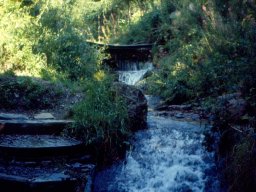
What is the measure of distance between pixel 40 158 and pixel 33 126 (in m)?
0.69

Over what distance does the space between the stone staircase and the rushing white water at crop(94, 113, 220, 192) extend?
0.45 meters

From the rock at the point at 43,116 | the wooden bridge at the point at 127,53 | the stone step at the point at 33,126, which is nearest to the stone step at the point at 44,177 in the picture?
the stone step at the point at 33,126

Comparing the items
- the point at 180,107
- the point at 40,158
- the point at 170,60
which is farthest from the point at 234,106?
the point at 170,60

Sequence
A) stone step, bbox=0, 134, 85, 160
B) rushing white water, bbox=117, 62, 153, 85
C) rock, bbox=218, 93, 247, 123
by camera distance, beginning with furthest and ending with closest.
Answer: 1. rushing white water, bbox=117, 62, 153, 85
2. rock, bbox=218, 93, 247, 123
3. stone step, bbox=0, 134, 85, 160

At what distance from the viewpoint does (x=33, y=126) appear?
19.0 ft

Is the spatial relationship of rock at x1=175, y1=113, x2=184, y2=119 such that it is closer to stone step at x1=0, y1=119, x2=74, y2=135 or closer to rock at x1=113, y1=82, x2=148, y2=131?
rock at x1=113, y1=82, x2=148, y2=131

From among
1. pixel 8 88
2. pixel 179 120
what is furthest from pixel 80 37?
pixel 179 120

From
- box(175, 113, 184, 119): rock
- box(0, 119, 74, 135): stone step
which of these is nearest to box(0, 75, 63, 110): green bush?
box(0, 119, 74, 135): stone step

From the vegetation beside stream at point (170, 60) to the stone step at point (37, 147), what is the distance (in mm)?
300

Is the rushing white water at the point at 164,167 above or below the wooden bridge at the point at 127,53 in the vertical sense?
below

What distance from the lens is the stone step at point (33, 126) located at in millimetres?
5707

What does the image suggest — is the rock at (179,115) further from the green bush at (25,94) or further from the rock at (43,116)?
the rock at (43,116)

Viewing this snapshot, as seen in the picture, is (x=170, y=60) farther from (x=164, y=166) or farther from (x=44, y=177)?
(x=44, y=177)

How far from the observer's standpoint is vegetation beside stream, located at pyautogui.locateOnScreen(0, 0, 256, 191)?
18.4ft
